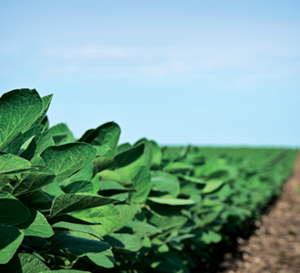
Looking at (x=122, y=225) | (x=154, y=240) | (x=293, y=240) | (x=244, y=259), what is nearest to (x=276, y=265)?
(x=244, y=259)

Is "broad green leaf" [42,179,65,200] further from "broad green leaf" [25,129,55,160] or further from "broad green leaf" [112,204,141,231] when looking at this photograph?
"broad green leaf" [112,204,141,231]

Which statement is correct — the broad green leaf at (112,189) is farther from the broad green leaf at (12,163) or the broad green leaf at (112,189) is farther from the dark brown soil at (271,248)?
the dark brown soil at (271,248)

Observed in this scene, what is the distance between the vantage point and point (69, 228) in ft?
3.73

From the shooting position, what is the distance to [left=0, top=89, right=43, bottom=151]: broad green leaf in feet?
3.19

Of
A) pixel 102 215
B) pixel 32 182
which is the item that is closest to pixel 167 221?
pixel 102 215

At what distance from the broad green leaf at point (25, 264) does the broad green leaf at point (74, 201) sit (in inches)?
5.9

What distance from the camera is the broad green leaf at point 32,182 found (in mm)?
927

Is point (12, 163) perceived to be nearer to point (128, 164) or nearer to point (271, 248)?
point (128, 164)

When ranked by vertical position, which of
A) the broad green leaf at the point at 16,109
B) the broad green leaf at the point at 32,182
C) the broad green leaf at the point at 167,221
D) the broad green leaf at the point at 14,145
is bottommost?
the broad green leaf at the point at 167,221

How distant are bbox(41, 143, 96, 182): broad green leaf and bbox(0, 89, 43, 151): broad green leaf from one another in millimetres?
159

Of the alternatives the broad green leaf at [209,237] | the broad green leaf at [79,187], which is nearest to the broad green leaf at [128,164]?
the broad green leaf at [79,187]

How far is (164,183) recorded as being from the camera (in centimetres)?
207

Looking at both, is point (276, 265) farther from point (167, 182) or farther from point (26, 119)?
point (26, 119)

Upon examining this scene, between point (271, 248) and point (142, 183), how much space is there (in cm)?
508
